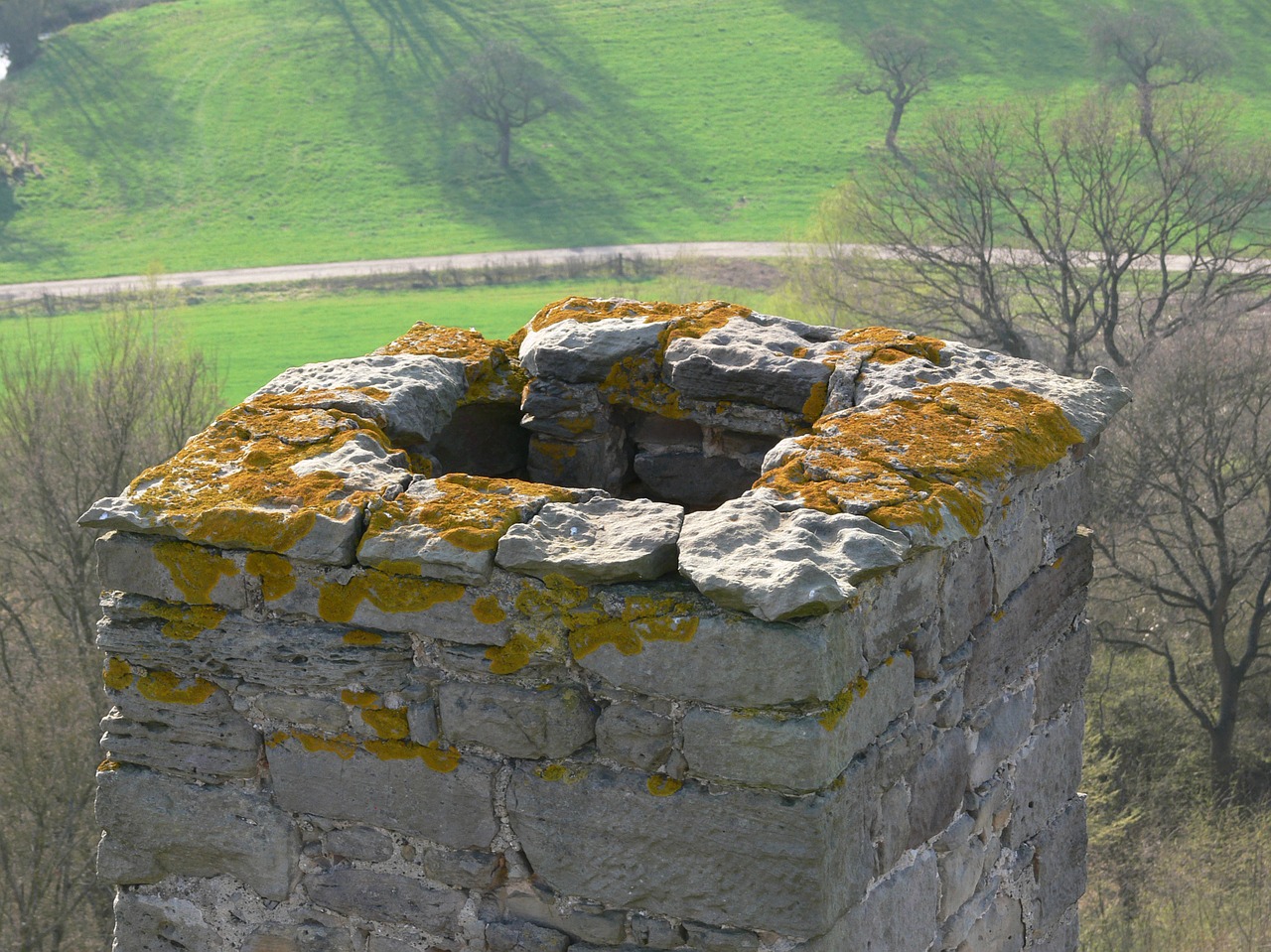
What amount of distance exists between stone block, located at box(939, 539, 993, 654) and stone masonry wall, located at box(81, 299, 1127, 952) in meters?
0.01

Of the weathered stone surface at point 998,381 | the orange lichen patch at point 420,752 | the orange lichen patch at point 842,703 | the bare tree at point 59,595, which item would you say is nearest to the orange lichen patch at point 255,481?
the orange lichen patch at point 420,752

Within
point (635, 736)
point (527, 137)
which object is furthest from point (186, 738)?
point (527, 137)

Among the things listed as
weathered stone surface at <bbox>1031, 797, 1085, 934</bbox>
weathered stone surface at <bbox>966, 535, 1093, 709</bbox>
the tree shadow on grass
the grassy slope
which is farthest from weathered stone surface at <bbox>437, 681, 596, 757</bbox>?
the tree shadow on grass

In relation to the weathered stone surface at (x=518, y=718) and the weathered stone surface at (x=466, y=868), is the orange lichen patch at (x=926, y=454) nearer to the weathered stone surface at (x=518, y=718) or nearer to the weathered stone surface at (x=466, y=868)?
the weathered stone surface at (x=518, y=718)

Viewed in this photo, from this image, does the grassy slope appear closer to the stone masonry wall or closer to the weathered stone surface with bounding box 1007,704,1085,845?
the weathered stone surface with bounding box 1007,704,1085,845

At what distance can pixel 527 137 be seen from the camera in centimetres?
3966

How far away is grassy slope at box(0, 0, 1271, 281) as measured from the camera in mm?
34219

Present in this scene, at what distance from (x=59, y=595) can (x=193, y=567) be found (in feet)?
41.2

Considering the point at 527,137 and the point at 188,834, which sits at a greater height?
the point at 527,137

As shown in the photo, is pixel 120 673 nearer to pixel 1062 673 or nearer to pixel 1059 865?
pixel 1062 673

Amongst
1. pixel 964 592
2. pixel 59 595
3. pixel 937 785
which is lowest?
pixel 59 595

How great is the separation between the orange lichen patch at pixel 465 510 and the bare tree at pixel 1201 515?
43.2ft

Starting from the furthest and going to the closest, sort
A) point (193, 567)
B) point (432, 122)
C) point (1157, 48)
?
point (432, 122) < point (1157, 48) < point (193, 567)

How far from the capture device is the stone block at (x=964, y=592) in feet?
11.4
